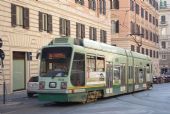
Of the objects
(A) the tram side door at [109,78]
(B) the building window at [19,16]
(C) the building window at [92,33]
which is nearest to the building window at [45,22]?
(B) the building window at [19,16]

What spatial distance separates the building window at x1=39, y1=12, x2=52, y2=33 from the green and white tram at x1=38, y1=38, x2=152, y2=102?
11.2 m

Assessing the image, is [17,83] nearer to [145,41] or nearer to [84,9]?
[84,9]

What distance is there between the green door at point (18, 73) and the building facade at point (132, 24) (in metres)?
26.5

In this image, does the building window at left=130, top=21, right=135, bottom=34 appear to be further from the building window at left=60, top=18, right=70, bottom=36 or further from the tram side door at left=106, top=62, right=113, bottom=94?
the tram side door at left=106, top=62, right=113, bottom=94

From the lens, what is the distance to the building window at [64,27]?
4343cm

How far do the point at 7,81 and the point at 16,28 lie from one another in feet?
13.0

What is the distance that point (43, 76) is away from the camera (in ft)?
75.1

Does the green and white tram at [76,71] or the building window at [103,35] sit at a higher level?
the building window at [103,35]

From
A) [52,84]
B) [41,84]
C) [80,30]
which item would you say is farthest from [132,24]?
[52,84]

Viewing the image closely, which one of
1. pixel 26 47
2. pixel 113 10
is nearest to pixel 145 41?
pixel 113 10

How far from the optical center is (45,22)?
4028 centimetres

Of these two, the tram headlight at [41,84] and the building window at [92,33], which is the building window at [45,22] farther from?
the tram headlight at [41,84]

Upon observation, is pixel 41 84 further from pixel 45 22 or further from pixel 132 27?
pixel 132 27

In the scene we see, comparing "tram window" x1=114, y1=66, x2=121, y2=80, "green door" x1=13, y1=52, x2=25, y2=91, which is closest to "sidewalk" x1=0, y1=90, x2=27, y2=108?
"green door" x1=13, y1=52, x2=25, y2=91
